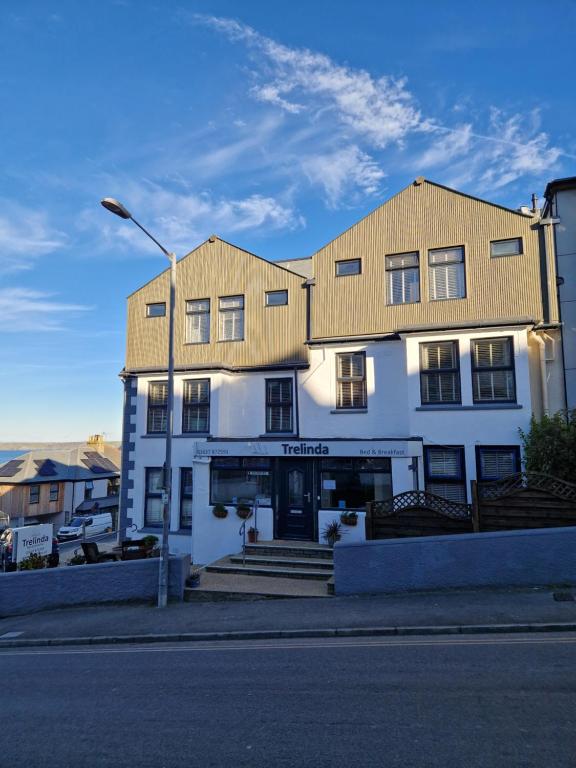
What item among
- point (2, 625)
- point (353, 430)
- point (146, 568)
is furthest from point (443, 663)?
point (2, 625)

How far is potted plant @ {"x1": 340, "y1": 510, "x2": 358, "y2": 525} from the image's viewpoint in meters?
14.2

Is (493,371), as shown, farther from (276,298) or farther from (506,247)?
(276,298)

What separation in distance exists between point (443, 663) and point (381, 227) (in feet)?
43.5

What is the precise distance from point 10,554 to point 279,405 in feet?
44.8

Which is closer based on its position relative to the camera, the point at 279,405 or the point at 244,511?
the point at 244,511

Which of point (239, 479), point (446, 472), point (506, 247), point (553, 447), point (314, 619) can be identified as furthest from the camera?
point (239, 479)

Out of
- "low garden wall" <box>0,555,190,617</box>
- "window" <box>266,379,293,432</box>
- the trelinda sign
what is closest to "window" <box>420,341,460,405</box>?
the trelinda sign

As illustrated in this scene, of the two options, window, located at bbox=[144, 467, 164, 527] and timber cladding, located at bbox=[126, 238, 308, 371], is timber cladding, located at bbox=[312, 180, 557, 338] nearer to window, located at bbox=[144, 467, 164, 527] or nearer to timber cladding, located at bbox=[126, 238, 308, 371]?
timber cladding, located at bbox=[126, 238, 308, 371]

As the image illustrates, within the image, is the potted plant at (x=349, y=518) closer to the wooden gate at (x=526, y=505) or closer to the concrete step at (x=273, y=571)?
the concrete step at (x=273, y=571)

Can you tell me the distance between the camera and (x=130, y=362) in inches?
755

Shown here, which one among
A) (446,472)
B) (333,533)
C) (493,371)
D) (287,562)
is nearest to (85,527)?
(287,562)

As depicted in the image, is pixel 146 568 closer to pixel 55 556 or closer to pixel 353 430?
pixel 55 556

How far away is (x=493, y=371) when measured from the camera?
46.9 feet

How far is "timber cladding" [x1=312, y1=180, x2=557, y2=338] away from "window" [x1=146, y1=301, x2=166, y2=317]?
6186mm
